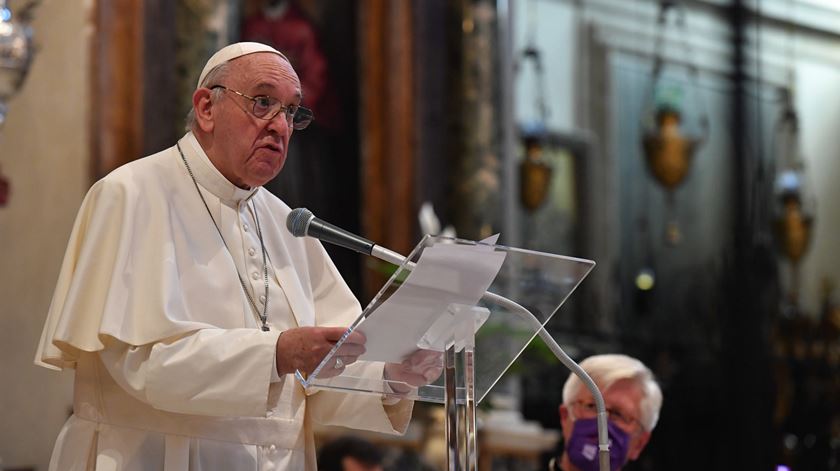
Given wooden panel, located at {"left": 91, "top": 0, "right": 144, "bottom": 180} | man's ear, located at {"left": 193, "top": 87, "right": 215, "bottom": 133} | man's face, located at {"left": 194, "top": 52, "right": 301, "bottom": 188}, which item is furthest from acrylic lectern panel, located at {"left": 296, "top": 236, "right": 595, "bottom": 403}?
wooden panel, located at {"left": 91, "top": 0, "right": 144, "bottom": 180}

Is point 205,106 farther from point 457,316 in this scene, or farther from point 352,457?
point 352,457

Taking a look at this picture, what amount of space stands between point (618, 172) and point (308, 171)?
3.47 metres

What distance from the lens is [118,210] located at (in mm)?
3109

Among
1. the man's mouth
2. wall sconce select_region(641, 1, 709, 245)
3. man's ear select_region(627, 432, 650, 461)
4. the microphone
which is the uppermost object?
wall sconce select_region(641, 1, 709, 245)

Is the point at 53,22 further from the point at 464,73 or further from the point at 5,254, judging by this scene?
the point at 464,73

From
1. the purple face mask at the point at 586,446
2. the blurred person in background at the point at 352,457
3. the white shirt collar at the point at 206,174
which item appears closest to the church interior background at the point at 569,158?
the blurred person in background at the point at 352,457

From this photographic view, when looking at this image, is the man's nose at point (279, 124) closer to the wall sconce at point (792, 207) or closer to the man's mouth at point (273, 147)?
the man's mouth at point (273, 147)

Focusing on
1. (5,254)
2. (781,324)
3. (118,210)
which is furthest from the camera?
(781,324)

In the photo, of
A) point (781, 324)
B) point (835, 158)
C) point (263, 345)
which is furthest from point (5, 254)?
point (835, 158)

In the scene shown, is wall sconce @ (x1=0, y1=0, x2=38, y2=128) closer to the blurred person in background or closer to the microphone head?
the blurred person in background

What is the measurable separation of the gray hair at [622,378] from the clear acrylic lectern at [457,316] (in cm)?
105

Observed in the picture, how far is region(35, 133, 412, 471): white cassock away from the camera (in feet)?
9.43

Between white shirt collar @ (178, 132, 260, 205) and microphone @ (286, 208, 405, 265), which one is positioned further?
white shirt collar @ (178, 132, 260, 205)

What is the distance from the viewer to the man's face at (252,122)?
318 cm
